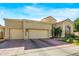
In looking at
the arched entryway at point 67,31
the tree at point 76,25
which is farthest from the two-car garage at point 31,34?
the tree at point 76,25

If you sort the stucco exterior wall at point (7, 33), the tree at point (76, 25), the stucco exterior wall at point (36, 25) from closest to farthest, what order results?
the tree at point (76, 25) < the stucco exterior wall at point (36, 25) < the stucco exterior wall at point (7, 33)

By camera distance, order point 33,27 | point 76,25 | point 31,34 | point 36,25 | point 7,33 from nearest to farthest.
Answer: point 76,25 < point 36,25 < point 33,27 < point 31,34 < point 7,33

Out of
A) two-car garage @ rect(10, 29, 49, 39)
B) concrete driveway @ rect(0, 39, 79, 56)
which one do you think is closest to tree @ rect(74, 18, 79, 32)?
concrete driveway @ rect(0, 39, 79, 56)

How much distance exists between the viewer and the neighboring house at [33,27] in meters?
8.70

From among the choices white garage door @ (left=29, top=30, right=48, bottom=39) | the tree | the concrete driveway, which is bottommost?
the concrete driveway

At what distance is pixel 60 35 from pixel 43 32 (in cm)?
105

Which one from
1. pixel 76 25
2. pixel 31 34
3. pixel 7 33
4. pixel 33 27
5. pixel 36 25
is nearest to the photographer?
pixel 76 25

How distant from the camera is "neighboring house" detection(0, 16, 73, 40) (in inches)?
342

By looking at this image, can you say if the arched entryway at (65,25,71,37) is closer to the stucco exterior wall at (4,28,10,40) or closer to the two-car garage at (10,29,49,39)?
the two-car garage at (10,29,49,39)

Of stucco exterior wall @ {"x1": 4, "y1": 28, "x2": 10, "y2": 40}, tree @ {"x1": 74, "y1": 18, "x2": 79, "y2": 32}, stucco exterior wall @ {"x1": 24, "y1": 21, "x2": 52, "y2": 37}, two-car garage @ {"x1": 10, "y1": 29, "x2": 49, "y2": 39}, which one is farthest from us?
stucco exterior wall @ {"x1": 4, "y1": 28, "x2": 10, "y2": 40}

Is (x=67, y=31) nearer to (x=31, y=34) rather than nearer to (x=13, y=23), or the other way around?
(x=31, y=34)

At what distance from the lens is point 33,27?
30.5 ft

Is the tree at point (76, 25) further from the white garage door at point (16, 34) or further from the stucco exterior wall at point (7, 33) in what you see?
the stucco exterior wall at point (7, 33)

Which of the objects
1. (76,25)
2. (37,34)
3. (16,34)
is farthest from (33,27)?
(76,25)
